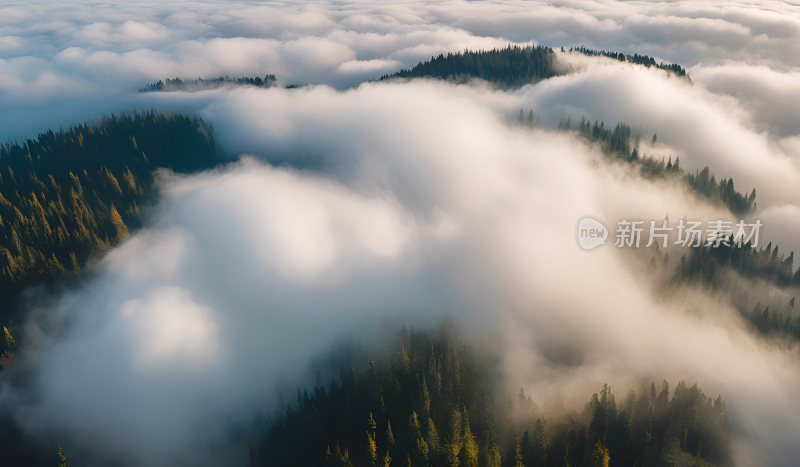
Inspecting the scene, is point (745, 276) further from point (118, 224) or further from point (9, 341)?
point (9, 341)

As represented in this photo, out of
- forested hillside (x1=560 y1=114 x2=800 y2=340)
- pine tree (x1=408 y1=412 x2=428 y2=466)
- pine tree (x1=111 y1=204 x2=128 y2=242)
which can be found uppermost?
pine tree (x1=111 y1=204 x2=128 y2=242)

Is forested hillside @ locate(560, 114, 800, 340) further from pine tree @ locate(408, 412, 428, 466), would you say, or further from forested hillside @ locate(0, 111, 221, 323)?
forested hillside @ locate(0, 111, 221, 323)

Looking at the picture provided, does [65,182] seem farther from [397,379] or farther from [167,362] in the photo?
[397,379]

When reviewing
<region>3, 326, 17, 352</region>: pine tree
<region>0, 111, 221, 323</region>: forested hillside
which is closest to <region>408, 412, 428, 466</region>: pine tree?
<region>3, 326, 17, 352</region>: pine tree

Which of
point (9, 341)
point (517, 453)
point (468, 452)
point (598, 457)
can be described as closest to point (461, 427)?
point (468, 452)

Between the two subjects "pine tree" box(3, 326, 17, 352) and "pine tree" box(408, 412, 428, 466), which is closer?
"pine tree" box(408, 412, 428, 466)

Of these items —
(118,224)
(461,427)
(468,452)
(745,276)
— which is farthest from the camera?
(745,276)

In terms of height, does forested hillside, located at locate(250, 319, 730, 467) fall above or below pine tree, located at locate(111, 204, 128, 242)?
below

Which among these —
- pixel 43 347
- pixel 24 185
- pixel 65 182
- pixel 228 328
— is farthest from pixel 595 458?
pixel 24 185
